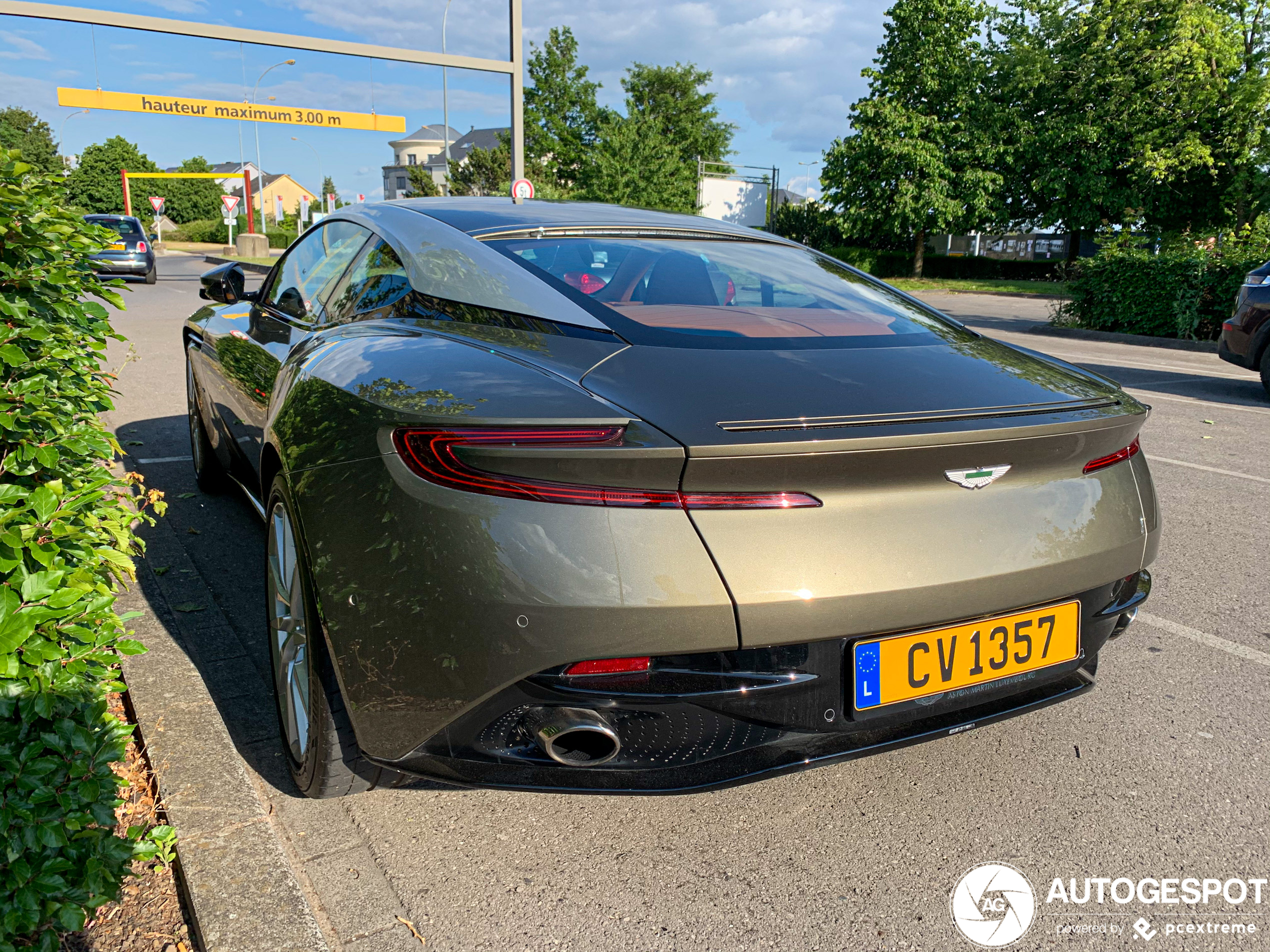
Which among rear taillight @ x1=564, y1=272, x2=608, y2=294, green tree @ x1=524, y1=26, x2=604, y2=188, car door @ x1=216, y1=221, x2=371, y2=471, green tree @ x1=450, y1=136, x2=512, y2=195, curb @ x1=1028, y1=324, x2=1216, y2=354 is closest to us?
rear taillight @ x1=564, y1=272, x2=608, y2=294

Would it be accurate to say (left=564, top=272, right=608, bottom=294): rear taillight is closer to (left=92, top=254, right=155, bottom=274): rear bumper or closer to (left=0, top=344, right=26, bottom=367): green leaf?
(left=0, top=344, right=26, bottom=367): green leaf

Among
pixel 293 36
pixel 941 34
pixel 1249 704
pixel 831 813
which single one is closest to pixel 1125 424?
pixel 831 813

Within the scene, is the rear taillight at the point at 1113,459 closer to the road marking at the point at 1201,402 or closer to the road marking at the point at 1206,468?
the road marking at the point at 1206,468

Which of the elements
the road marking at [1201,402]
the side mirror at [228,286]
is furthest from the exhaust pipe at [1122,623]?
the road marking at [1201,402]

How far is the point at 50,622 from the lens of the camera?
1.88 meters

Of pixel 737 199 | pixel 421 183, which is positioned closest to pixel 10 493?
pixel 737 199

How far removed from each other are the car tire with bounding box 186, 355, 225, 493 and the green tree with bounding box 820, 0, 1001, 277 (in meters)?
34.3

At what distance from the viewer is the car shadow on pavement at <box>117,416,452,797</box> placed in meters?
2.61

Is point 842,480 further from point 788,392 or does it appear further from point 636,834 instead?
point 636,834

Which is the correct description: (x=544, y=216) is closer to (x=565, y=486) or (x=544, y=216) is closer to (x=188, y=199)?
(x=565, y=486)

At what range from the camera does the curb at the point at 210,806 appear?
1829mm


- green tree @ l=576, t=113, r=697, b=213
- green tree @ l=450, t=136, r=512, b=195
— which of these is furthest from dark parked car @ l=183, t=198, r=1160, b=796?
green tree @ l=450, t=136, r=512, b=195

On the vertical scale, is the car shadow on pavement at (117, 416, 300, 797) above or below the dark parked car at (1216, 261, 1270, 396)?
below

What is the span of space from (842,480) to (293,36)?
19.8 m
